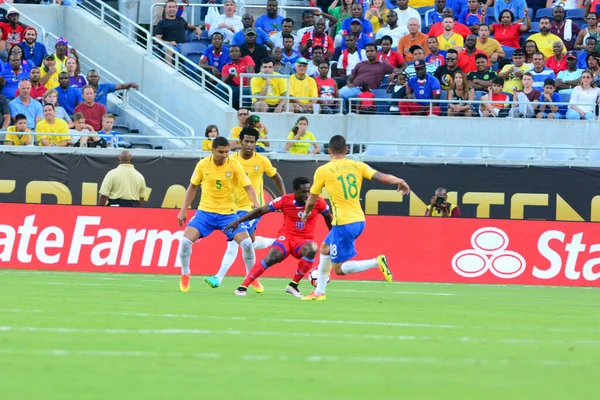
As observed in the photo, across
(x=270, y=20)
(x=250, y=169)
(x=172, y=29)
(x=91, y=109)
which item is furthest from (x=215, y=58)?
(x=250, y=169)

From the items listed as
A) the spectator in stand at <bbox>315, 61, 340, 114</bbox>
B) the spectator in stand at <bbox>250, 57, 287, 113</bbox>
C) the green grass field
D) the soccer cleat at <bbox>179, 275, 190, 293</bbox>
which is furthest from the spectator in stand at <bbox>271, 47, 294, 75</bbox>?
the green grass field

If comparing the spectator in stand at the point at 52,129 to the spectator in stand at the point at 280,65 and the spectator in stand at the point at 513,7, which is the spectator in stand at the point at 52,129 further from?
the spectator in stand at the point at 513,7

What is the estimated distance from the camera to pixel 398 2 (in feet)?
95.6

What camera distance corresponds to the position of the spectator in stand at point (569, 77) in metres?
27.4

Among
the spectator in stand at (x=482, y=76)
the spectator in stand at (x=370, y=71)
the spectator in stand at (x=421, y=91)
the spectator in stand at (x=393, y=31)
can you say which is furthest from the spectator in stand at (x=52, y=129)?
the spectator in stand at (x=482, y=76)

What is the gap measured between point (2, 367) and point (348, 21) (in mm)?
22267

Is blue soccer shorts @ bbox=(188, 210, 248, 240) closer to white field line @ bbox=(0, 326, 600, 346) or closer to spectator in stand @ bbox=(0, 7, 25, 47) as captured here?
white field line @ bbox=(0, 326, 600, 346)

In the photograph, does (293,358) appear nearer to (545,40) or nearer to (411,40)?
(411,40)

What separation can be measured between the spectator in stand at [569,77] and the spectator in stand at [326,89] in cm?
513

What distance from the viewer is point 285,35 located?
28.3 metres

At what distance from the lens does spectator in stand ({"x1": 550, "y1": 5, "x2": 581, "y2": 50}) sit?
29.1 m

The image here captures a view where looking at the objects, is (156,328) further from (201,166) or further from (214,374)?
(201,166)

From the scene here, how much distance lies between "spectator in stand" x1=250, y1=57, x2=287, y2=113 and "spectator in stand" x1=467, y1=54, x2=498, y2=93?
14.1ft

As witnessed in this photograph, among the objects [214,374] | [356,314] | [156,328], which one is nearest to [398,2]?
[356,314]
